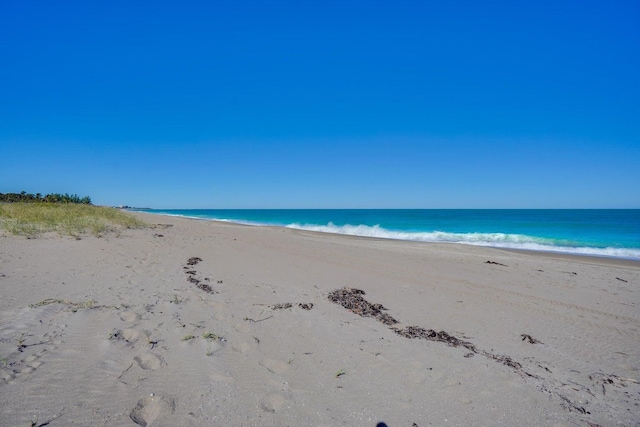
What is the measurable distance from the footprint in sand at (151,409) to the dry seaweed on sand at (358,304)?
3.62 meters

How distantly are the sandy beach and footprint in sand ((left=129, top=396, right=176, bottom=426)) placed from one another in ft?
0.04

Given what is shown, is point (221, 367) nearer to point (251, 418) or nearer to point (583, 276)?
point (251, 418)

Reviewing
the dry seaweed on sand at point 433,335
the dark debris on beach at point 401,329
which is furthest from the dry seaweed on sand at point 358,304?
the dry seaweed on sand at point 433,335

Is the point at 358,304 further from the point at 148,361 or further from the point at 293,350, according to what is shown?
the point at 148,361

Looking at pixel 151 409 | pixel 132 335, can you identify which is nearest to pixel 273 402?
pixel 151 409

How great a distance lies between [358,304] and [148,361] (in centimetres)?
395

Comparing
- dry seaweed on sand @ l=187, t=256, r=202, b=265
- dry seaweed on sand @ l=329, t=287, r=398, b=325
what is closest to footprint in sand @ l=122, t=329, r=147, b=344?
dry seaweed on sand @ l=329, t=287, r=398, b=325

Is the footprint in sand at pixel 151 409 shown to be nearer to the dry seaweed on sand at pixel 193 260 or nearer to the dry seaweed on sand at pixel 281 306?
the dry seaweed on sand at pixel 281 306

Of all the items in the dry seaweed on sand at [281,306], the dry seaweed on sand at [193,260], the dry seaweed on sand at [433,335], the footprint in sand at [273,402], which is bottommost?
the dry seaweed on sand at [433,335]

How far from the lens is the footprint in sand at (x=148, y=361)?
344cm

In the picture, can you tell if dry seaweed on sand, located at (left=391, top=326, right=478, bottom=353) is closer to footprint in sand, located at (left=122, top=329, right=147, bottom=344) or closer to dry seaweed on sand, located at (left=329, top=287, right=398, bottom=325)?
dry seaweed on sand, located at (left=329, top=287, right=398, bottom=325)

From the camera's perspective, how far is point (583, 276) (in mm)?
11312

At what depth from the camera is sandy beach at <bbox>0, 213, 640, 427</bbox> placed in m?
2.95

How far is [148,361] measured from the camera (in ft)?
11.6
